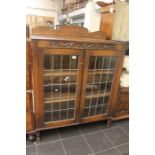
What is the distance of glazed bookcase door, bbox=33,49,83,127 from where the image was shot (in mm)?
1521

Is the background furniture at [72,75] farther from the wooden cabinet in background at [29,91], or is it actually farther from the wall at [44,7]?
the wall at [44,7]

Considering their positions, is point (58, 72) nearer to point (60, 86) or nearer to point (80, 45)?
point (60, 86)

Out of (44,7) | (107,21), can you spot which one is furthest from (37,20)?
(107,21)

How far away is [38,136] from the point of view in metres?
1.77

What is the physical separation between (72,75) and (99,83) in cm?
41

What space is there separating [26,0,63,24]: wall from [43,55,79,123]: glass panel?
337 cm

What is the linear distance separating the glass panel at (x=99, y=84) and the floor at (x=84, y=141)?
281 millimetres

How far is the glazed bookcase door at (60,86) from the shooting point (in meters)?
1.52

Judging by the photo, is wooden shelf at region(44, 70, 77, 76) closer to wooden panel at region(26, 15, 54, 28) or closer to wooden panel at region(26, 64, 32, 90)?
wooden panel at region(26, 64, 32, 90)

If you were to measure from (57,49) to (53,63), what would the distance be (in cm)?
16

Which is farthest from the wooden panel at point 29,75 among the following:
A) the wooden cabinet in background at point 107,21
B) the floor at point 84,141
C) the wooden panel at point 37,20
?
the wooden panel at point 37,20

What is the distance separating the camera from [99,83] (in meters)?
1.86
